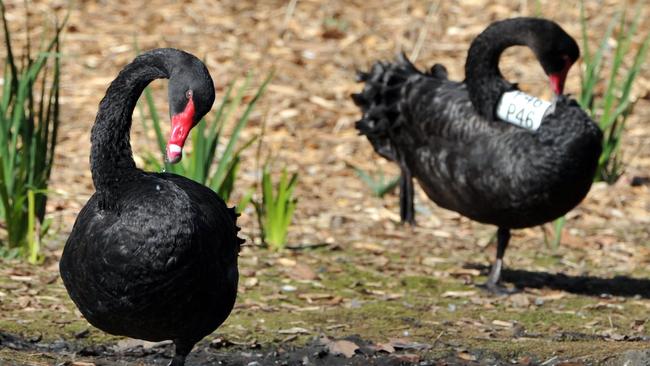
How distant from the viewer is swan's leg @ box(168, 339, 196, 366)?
4234 mm

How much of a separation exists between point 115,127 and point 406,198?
3.45 meters

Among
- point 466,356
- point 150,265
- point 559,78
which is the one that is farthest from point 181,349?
point 559,78

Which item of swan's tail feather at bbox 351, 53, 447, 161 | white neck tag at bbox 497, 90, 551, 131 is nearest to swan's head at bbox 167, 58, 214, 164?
white neck tag at bbox 497, 90, 551, 131

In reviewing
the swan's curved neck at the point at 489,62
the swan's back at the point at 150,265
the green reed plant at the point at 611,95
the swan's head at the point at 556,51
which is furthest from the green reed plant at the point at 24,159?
the green reed plant at the point at 611,95

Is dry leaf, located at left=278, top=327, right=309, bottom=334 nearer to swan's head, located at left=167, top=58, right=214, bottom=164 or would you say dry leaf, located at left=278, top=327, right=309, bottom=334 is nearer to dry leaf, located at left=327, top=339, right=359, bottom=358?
dry leaf, located at left=327, top=339, right=359, bottom=358

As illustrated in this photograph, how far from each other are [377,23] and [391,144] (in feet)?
12.4

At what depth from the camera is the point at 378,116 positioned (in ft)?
23.8

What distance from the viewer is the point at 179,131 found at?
3.69 metres

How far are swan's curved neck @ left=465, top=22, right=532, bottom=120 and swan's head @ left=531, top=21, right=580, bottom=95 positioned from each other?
12 centimetres

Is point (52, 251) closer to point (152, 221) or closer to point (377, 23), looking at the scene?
Result: point (152, 221)

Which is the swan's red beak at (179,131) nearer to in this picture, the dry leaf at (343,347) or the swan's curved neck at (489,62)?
the dry leaf at (343,347)

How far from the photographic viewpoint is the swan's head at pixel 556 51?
638cm

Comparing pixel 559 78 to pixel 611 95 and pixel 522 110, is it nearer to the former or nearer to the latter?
pixel 522 110

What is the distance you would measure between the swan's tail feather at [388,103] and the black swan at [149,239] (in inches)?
119
